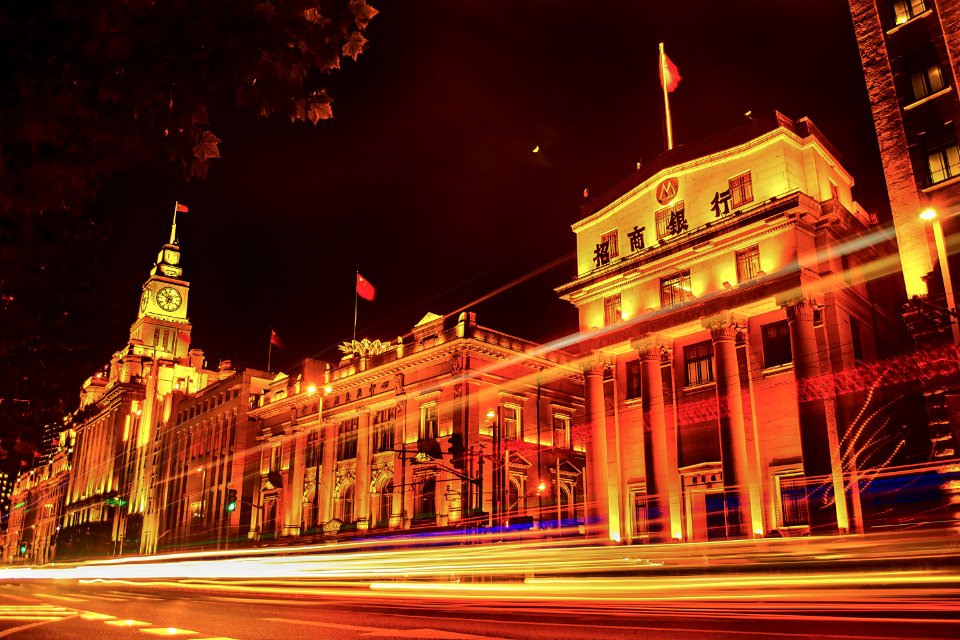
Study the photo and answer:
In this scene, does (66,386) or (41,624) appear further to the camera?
(66,386)

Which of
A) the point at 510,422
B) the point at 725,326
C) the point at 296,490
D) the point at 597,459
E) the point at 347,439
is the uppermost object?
the point at 725,326

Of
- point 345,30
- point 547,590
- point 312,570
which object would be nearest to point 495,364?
point 312,570

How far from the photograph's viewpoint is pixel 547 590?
21.5 meters

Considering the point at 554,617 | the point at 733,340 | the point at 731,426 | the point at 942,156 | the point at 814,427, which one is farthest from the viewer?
the point at 733,340

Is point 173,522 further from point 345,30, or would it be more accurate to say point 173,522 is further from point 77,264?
point 345,30

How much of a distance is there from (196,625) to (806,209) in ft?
95.1

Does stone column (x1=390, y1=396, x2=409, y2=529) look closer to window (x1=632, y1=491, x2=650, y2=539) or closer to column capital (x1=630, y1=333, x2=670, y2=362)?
window (x1=632, y1=491, x2=650, y2=539)

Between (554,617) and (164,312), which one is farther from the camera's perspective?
(164,312)

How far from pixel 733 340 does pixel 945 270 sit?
1237 cm

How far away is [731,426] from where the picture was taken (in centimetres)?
3181

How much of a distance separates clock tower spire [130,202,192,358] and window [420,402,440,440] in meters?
79.6

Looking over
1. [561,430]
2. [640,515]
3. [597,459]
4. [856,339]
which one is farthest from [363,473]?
[856,339]

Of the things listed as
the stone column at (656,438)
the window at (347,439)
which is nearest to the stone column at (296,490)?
the window at (347,439)

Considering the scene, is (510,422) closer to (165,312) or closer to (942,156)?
(942,156)
